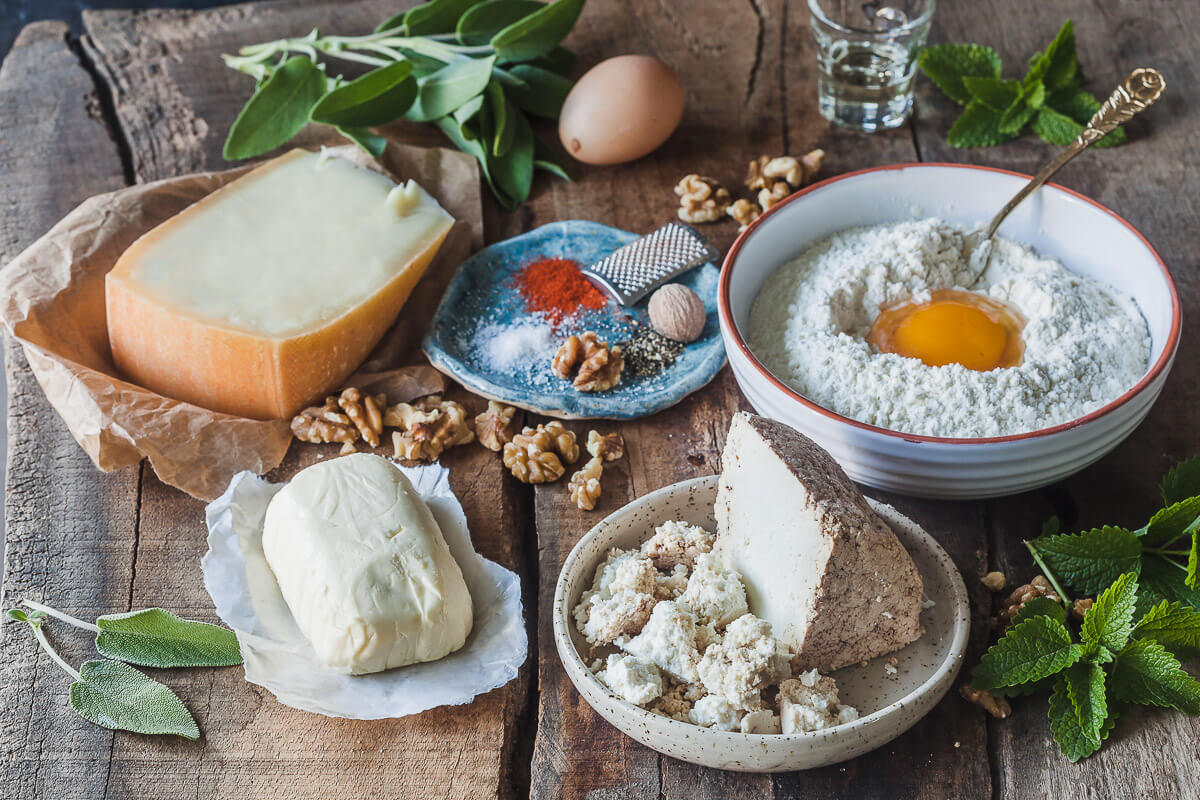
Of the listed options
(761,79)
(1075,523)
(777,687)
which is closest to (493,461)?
(777,687)

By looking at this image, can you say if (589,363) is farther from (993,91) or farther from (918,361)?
(993,91)

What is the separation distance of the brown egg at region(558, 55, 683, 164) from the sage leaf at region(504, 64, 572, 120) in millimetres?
100

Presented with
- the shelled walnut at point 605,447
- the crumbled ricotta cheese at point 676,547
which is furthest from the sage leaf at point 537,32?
the crumbled ricotta cheese at point 676,547

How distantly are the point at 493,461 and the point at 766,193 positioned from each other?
84cm

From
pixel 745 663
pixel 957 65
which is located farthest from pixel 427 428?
pixel 957 65

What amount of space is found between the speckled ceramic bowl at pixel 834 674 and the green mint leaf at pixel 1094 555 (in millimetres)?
161

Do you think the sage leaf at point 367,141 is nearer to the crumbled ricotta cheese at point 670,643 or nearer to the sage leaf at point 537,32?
the sage leaf at point 537,32

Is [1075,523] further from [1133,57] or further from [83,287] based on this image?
[83,287]

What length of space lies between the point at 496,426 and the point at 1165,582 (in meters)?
1.03

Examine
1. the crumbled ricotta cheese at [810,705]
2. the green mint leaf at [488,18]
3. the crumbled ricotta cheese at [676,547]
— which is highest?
the green mint leaf at [488,18]

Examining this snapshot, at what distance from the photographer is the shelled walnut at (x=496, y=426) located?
1.84 metres

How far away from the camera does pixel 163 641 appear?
1541mm

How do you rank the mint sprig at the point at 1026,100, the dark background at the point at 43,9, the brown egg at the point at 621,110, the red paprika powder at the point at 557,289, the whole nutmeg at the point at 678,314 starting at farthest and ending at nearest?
the dark background at the point at 43,9, the mint sprig at the point at 1026,100, the brown egg at the point at 621,110, the red paprika powder at the point at 557,289, the whole nutmeg at the point at 678,314

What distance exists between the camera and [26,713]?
1.50 metres
